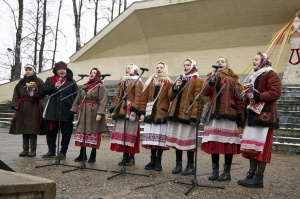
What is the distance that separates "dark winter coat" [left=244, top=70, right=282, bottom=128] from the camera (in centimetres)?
450

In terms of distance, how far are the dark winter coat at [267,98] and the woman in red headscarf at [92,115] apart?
2.54 metres

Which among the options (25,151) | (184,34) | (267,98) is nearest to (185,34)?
(184,34)

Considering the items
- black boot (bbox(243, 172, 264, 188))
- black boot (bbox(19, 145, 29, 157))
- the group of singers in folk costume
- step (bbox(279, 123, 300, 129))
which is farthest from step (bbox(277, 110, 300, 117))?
black boot (bbox(19, 145, 29, 157))

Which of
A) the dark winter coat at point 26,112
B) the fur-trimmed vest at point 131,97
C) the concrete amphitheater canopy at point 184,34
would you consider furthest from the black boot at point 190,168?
the concrete amphitheater canopy at point 184,34

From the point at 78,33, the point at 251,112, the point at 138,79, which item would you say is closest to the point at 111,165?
the point at 138,79

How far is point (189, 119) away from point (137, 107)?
1.00 metres

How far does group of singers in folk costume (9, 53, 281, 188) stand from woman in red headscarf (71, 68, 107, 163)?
17 millimetres

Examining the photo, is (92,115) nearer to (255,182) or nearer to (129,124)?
(129,124)

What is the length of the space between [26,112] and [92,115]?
1414 millimetres

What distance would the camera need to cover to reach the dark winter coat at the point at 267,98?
450cm

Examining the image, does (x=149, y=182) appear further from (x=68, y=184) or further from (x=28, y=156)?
(x=28, y=156)

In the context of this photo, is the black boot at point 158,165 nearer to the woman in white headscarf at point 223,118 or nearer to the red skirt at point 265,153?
the woman in white headscarf at point 223,118

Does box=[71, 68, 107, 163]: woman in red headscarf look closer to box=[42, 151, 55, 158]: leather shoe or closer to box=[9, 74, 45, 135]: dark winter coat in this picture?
box=[42, 151, 55, 158]: leather shoe

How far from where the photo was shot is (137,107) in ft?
19.2
